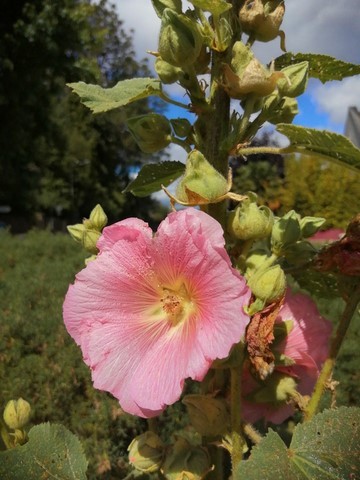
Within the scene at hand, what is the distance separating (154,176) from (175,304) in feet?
0.66

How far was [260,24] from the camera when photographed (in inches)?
25.5

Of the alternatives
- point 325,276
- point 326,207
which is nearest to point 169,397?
point 325,276

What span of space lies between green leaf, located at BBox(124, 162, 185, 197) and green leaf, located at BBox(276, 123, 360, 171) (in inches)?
7.2

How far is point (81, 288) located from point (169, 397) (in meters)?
0.16

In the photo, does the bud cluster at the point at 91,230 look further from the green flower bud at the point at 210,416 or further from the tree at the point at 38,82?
the tree at the point at 38,82

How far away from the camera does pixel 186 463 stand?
0.67 metres

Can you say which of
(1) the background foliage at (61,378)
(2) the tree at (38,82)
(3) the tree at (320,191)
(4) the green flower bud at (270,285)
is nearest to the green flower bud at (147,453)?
(4) the green flower bud at (270,285)

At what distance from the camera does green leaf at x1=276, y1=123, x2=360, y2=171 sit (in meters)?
0.56

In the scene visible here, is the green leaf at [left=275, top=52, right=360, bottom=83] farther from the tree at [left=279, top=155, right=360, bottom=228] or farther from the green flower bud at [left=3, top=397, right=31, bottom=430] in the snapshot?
the tree at [left=279, top=155, right=360, bottom=228]

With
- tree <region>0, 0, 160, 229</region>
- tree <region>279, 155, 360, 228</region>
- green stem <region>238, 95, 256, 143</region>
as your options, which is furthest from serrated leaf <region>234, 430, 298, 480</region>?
tree <region>279, 155, 360, 228</region>

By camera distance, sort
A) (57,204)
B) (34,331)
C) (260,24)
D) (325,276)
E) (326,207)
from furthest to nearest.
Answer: (57,204) < (326,207) < (34,331) < (325,276) < (260,24)

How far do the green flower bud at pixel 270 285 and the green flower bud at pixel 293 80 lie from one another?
8.4 inches

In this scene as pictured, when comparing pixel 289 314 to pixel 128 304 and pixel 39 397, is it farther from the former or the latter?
pixel 39 397

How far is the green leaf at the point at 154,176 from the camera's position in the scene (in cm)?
76
